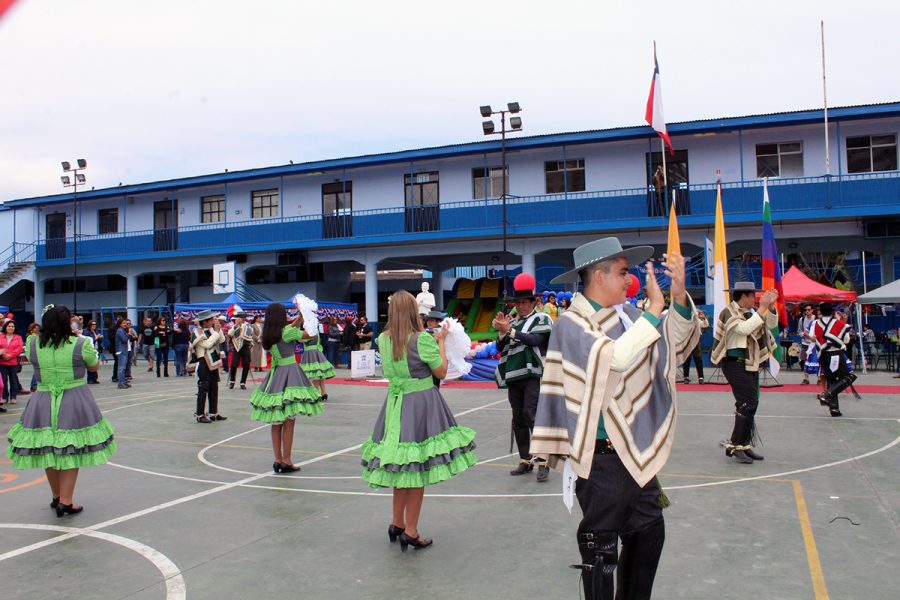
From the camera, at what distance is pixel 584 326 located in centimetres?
338

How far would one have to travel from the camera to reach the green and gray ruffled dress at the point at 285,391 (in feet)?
26.8

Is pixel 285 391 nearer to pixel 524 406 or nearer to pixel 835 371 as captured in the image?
pixel 524 406

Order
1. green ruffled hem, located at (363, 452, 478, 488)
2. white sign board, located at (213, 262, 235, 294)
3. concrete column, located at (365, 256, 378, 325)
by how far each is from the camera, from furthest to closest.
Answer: concrete column, located at (365, 256, 378, 325), white sign board, located at (213, 262, 235, 294), green ruffled hem, located at (363, 452, 478, 488)

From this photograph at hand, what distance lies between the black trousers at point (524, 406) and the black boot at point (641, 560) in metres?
4.14

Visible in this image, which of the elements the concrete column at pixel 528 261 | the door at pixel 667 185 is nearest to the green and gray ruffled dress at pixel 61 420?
the door at pixel 667 185

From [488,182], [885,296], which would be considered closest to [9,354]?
[488,182]

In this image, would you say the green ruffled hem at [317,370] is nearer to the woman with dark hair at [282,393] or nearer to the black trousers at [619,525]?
the woman with dark hair at [282,393]

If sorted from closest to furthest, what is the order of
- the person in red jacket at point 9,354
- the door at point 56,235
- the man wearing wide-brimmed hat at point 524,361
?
the man wearing wide-brimmed hat at point 524,361 < the person in red jacket at point 9,354 < the door at point 56,235

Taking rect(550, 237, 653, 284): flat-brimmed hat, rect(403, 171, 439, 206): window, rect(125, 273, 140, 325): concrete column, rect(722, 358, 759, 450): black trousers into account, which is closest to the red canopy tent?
rect(722, 358, 759, 450): black trousers

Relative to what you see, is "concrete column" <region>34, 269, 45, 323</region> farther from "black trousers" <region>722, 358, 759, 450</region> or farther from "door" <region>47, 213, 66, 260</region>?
"black trousers" <region>722, 358, 759, 450</region>

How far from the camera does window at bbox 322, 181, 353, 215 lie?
3032cm

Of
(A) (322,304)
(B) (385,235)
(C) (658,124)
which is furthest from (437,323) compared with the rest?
(B) (385,235)

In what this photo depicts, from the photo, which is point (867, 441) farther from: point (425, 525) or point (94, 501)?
point (94, 501)

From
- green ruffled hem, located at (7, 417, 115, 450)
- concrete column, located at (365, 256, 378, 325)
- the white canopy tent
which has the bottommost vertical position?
green ruffled hem, located at (7, 417, 115, 450)
